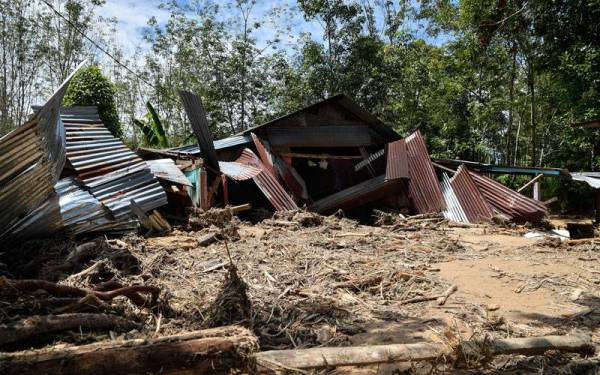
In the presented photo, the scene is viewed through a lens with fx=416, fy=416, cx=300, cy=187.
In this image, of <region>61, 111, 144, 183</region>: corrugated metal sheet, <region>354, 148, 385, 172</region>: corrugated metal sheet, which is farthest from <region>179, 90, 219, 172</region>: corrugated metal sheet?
<region>354, 148, 385, 172</region>: corrugated metal sheet

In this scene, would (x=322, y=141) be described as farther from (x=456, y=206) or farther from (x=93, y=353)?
(x=93, y=353)

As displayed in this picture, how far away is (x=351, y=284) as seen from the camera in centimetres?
512

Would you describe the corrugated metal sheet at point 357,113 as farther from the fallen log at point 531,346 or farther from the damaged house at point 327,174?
the fallen log at point 531,346

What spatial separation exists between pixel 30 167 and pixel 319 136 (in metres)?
9.73

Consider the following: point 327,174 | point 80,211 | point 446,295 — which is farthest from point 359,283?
point 327,174

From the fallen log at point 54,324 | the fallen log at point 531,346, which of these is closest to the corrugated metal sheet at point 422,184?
the fallen log at point 531,346

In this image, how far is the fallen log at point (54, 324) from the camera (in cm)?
286

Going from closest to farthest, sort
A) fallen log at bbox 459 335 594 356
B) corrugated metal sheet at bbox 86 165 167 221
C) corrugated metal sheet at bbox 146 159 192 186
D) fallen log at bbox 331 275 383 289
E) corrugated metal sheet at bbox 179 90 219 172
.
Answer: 1. fallen log at bbox 459 335 594 356
2. fallen log at bbox 331 275 383 289
3. corrugated metal sheet at bbox 86 165 167 221
4. corrugated metal sheet at bbox 146 159 192 186
5. corrugated metal sheet at bbox 179 90 219 172

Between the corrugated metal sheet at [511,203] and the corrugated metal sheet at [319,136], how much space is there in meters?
4.43

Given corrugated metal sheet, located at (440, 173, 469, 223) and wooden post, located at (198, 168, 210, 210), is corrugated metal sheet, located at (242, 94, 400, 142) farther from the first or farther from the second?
wooden post, located at (198, 168, 210, 210)

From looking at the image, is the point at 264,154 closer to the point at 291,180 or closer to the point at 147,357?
the point at 291,180

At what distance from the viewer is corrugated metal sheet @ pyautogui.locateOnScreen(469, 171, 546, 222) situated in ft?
35.2

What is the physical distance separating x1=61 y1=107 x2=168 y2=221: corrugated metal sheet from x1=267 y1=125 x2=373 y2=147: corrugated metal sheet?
207 inches

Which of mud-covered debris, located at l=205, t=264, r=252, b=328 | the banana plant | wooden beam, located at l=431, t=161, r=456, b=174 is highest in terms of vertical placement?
the banana plant
